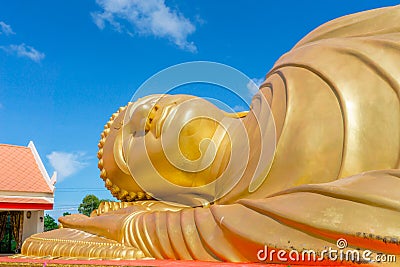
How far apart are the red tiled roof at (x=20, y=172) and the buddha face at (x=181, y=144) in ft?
26.1

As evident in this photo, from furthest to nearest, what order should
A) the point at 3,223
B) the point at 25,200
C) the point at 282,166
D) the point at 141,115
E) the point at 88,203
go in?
the point at 88,203 → the point at 3,223 → the point at 25,200 → the point at 141,115 → the point at 282,166

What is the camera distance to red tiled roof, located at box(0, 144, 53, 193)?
11.0 meters

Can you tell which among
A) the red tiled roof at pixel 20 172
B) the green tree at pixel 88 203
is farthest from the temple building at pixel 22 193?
the green tree at pixel 88 203

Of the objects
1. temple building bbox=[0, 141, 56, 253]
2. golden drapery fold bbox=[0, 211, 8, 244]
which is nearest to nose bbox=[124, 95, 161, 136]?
temple building bbox=[0, 141, 56, 253]

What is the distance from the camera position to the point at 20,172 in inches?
461

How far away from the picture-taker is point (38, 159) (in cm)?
1230

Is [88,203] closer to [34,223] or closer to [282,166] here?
[34,223]

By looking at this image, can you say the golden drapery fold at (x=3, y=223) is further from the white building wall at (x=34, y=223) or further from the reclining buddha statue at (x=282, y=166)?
the reclining buddha statue at (x=282, y=166)

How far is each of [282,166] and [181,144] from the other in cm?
115

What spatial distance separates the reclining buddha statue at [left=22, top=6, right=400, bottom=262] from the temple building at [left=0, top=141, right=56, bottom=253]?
7795 millimetres

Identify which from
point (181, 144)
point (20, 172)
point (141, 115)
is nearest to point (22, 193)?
point (20, 172)

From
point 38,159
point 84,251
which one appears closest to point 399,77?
point 84,251

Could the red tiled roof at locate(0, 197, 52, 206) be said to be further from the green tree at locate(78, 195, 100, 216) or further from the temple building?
the green tree at locate(78, 195, 100, 216)

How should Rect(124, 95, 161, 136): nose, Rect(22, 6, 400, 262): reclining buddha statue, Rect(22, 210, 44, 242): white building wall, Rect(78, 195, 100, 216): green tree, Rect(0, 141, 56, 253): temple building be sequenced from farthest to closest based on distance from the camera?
Rect(78, 195, 100, 216): green tree
Rect(22, 210, 44, 242): white building wall
Rect(0, 141, 56, 253): temple building
Rect(124, 95, 161, 136): nose
Rect(22, 6, 400, 262): reclining buddha statue
